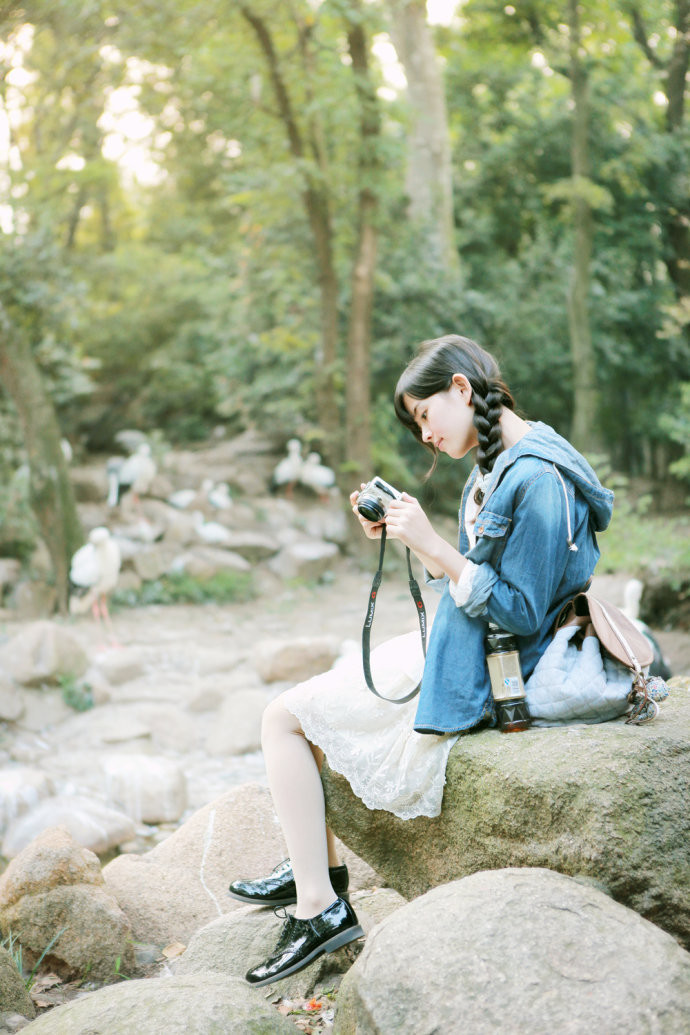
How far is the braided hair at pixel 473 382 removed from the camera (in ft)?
7.74

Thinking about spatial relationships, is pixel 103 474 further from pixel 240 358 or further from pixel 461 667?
A: pixel 461 667

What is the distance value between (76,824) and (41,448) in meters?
4.84

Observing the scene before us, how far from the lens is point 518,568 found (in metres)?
2.20

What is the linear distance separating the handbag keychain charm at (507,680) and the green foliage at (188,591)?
6.98 metres

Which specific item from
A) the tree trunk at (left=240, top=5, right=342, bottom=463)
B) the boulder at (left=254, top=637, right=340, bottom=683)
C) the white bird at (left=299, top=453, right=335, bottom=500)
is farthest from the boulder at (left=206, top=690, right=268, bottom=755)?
the tree trunk at (left=240, top=5, right=342, bottom=463)

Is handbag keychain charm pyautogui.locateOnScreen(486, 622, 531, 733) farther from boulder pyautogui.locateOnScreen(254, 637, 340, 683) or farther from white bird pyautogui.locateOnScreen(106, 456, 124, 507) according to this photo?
white bird pyautogui.locateOnScreen(106, 456, 124, 507)

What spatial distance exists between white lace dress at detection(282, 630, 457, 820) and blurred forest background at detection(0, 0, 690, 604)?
16.3 feet

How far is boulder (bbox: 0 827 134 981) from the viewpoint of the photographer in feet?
9.70

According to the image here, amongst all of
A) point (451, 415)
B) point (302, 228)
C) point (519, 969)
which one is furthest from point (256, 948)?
point (302, 228)

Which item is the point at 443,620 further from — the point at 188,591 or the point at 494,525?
the point at 188,591

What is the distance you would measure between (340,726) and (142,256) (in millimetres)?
12380

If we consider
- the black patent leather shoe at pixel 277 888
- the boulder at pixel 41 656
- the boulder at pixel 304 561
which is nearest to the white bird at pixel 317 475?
the boulder at pixel 304 561

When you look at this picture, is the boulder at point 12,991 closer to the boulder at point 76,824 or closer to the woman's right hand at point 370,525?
the woman's right hand at point 370,525

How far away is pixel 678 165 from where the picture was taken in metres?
11.3
